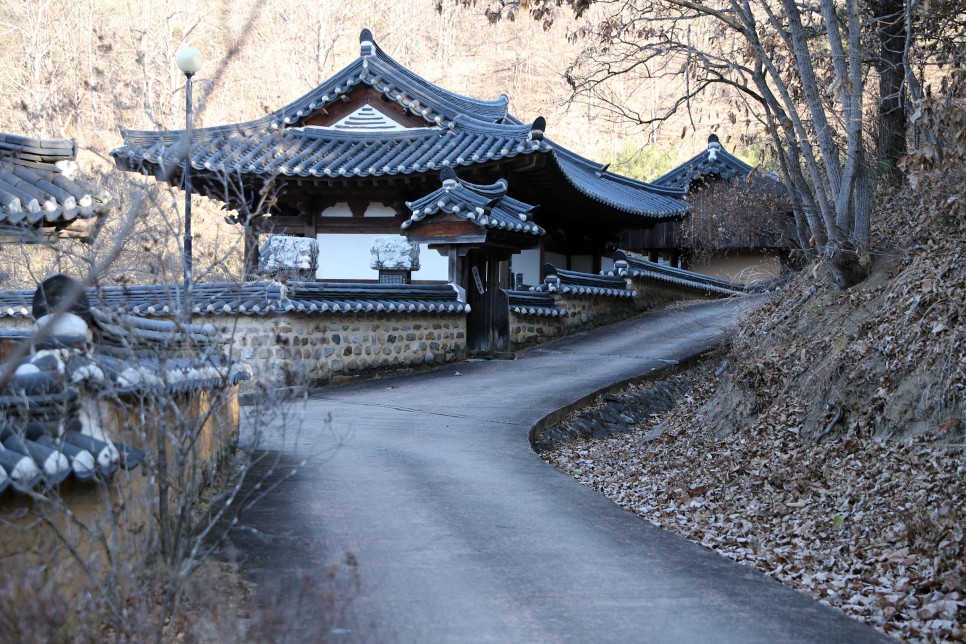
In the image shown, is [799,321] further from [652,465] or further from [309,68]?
[309,68]

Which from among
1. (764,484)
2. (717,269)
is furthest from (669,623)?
(717,269)

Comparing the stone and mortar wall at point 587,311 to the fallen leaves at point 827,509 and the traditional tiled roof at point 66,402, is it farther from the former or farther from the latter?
the traditional tiled roof at point 66,402

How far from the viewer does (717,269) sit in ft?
107

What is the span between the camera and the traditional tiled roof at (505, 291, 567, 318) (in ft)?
59.4

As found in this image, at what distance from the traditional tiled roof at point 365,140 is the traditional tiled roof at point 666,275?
2.81 metres

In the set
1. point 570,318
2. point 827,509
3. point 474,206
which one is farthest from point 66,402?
point 570,318

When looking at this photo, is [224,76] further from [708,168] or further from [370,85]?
[708,168]

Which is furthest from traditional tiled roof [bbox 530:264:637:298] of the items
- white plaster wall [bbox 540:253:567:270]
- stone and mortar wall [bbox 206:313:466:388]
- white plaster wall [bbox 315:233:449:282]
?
stone and mortar wall [bbox 206:313:466:388]

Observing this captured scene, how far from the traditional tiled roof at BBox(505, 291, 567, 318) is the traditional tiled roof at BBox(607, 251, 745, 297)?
3.56 m

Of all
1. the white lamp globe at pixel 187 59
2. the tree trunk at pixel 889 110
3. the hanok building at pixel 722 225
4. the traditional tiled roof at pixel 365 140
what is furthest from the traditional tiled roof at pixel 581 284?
the white lamp globe at pixel 187 59

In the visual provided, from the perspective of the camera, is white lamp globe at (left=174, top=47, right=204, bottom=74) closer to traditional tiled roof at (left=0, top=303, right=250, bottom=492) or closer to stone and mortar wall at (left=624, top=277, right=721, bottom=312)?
traditional tiled roof at (left=0, top=303, right=250, bottom=492)

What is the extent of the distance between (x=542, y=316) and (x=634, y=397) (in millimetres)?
5107

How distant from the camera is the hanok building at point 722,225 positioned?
918 inches

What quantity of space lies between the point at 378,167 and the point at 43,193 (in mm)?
10320
